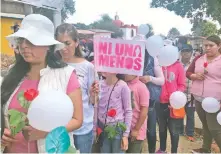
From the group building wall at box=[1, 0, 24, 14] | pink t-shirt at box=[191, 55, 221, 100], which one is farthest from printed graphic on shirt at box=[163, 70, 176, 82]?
building wall at box=[1, 0, 24, 14]

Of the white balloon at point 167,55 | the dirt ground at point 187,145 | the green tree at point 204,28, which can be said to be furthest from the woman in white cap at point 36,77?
the green tree at point 204,28

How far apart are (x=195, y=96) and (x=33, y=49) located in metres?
2.57

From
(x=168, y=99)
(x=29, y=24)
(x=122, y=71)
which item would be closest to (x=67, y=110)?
(x=29, y=24)

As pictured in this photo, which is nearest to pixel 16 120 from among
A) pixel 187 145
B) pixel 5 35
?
pixel 187 145

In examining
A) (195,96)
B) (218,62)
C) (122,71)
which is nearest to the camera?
(122,71)

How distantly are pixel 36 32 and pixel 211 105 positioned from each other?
2.36 metres

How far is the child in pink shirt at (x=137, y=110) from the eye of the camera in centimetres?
286

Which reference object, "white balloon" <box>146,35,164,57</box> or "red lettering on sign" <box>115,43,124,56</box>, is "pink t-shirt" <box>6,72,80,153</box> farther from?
"white balloon" <box>146,35,164,57</box>

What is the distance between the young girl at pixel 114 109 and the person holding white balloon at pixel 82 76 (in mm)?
176

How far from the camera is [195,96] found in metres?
3.83

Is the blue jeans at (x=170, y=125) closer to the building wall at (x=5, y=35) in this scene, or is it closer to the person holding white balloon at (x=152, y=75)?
the person holding white balloon at (x=152, y=75)

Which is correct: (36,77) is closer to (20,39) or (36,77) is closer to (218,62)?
(20,39)

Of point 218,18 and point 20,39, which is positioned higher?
point 218,18

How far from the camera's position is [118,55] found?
247cm
